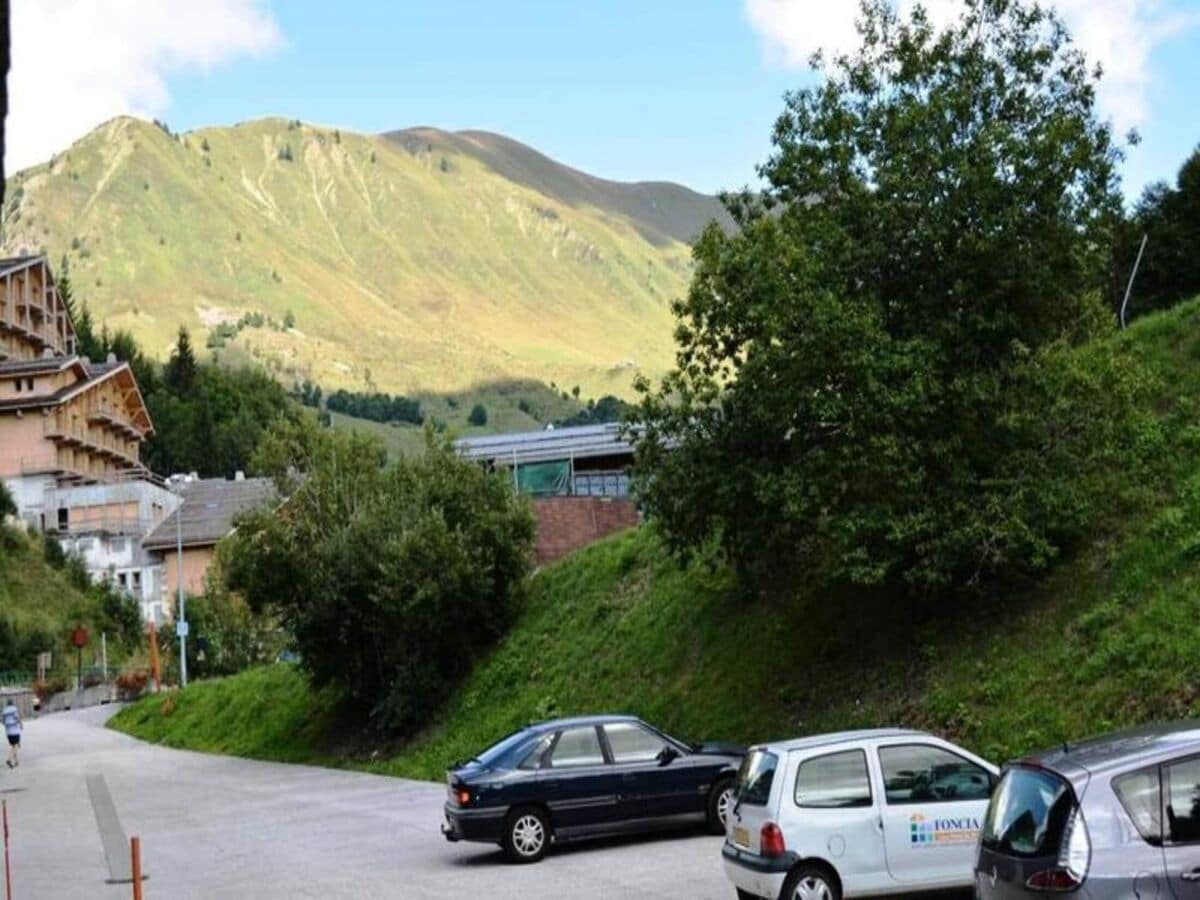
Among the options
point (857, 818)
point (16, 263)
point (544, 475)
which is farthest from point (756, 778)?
point (16, 263)

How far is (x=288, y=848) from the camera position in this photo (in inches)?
816

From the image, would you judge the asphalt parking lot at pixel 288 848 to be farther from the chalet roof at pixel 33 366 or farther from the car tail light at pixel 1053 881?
the chalet roof at pixel 33 366

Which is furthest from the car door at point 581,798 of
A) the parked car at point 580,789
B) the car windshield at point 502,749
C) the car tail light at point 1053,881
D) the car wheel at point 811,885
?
the car tail light at point 1053,881

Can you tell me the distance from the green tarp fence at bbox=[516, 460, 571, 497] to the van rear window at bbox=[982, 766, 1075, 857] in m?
44.2

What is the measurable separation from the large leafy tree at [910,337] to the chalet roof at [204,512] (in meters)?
68.7

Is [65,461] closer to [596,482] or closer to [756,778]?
[596,482]

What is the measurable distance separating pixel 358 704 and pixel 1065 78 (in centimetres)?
2446

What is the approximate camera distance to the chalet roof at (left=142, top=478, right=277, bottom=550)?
93.0m

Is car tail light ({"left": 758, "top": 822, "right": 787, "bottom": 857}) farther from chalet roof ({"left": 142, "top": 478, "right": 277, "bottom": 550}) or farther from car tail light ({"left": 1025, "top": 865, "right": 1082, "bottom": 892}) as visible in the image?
chalet roof ({"left": 142, "top": 478, "right": 277, "bottom": 550})

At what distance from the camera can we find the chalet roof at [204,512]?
305 feet

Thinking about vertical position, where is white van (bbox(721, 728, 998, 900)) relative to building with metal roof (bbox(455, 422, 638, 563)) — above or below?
below

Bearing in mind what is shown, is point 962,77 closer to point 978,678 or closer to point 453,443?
point 978,678

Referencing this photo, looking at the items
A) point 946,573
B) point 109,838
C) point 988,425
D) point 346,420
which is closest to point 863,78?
point 988,425

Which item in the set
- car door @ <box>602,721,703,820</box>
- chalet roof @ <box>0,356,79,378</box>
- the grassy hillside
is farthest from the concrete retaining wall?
car door @ <box>602,721,703,820</box>
